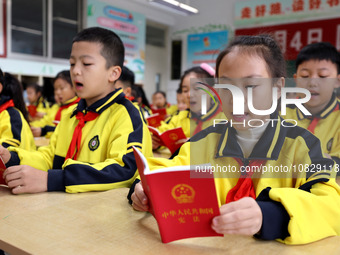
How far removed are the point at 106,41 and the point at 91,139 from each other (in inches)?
16.4

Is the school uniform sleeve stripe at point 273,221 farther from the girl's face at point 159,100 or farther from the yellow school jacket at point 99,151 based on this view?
the girl's face at point 159,100

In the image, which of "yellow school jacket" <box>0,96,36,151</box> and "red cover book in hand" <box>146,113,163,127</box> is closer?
"yellow school jacket" <box>0,96,36,151</box>

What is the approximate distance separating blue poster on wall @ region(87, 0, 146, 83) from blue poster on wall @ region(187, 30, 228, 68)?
1.26 m

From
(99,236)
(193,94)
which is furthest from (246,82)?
(193,94)

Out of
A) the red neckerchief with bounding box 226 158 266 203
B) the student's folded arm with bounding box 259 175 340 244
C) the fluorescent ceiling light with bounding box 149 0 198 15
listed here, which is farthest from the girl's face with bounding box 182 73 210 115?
the fluorescent ceiling light with bounding box 149 0 198 15

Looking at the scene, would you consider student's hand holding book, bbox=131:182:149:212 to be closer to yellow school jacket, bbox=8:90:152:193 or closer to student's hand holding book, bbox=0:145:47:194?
yellow school jacket, bbox=8:90:152:193

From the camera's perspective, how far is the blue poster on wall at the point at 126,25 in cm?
656

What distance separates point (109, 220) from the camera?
0.76 metres

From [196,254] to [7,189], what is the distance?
719mm

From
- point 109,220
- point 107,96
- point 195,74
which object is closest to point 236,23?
point 195,74

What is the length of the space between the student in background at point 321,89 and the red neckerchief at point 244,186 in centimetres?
87

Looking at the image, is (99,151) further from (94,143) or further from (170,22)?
(170,22)

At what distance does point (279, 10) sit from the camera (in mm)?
6812

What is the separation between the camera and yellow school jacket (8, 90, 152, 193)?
3.33 ft
